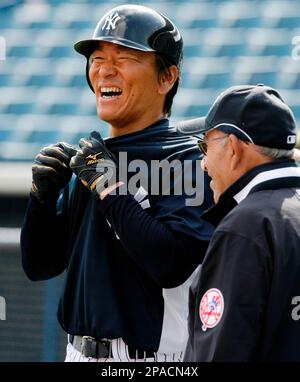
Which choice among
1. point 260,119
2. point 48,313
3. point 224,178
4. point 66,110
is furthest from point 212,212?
point 66,110

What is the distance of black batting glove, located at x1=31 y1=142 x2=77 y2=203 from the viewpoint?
2.94m

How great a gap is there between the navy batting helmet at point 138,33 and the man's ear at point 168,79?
1.0 inches

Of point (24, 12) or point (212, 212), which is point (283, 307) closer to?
point (212, 212)

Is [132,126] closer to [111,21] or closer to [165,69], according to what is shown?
[165,69]

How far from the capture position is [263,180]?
7.96 feet

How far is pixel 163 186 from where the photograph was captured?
9.50ft

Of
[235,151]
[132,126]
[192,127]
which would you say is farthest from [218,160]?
[132,126]

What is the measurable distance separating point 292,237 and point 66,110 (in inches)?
143

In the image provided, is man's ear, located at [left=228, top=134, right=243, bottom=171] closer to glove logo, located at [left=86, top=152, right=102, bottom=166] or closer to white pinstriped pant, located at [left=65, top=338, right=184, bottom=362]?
glove logo, located at [left=86, top=152, right=102, bottom=166]

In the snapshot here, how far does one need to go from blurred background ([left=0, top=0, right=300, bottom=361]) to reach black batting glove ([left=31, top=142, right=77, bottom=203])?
7.07 ft

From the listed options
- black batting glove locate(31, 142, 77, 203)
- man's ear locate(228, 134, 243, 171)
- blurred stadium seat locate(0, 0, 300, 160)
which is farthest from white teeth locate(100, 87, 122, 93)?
blurred stadium seat locate(0, 0, 300, 160)

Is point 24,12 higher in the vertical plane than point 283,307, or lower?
higher

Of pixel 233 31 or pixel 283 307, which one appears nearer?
pixel 283 307

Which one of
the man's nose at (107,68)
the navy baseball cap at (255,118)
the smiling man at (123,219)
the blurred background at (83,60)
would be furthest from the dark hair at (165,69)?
the blurred background at (83,60)
